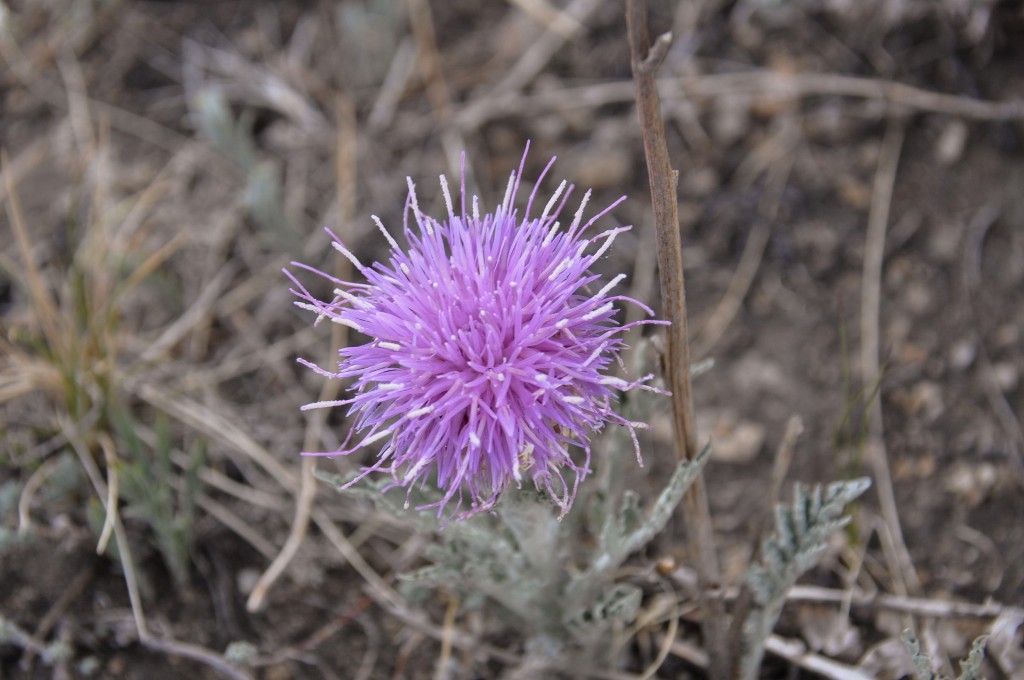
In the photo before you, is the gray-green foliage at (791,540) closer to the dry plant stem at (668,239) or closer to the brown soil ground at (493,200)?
the dry plant stem at (668,239)

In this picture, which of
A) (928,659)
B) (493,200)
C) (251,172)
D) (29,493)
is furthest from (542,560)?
(251,172)

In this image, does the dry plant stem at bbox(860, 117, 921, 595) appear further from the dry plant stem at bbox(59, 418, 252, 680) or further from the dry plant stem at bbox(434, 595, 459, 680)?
the dry plant stem at bbox(59, 418, 252, 680)

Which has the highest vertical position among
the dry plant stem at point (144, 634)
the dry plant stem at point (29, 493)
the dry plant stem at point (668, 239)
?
the dry plant stem at point (668, 239)

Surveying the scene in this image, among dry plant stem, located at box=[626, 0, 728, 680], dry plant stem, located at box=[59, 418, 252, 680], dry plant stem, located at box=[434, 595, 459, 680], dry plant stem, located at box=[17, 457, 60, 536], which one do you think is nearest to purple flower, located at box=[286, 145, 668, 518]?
dry plant stem, located at box=[626, 0, 728, 680]

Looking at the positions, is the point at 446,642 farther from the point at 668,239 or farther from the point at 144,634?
the point at 668,239

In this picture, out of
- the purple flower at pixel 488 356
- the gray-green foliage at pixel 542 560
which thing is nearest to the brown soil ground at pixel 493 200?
the gray-green foliage at pixel 542 560
